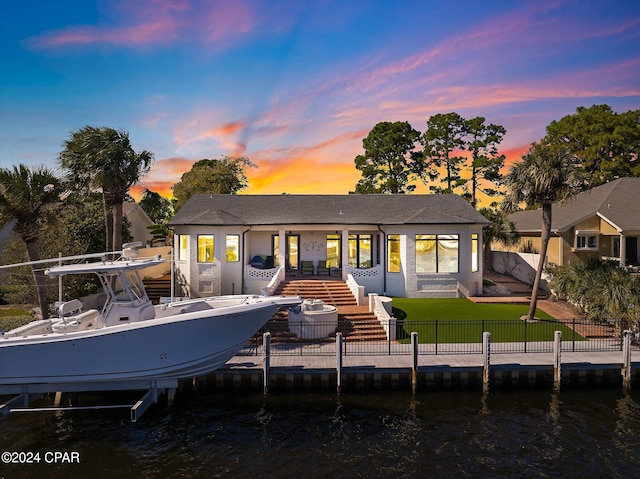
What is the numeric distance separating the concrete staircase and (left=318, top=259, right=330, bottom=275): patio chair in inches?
103

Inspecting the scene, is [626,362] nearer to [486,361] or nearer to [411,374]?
[486,361]

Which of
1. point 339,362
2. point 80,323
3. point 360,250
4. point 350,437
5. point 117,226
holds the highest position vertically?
point 117,226

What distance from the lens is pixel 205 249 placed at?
2555cm

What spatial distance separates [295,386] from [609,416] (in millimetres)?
9749

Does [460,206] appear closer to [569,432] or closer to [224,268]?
[224,268]

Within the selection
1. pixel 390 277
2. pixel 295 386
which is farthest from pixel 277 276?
pixel 295 386

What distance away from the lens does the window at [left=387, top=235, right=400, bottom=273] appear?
25297 mm

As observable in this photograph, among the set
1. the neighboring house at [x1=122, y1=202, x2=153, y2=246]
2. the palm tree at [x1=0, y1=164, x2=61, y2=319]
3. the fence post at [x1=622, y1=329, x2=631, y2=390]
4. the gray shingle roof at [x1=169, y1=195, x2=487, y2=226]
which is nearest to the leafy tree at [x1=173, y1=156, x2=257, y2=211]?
the neighboring house at [x1=122, y1=202, x2=153, y2=246]

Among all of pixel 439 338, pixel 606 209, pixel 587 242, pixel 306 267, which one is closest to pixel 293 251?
pixel 306 267

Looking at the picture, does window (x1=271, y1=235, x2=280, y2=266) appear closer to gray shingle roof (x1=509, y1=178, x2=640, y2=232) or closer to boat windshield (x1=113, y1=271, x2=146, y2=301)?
boat windshield (x1=113, y1=271, x2=146, y2=301)

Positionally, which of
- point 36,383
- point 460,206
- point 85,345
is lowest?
point 36,383

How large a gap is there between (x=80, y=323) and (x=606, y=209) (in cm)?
2843

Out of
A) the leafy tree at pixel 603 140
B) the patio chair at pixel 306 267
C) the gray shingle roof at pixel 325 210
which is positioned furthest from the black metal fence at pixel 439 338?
the leafy tree at pixel 603 140

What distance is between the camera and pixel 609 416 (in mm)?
13383
